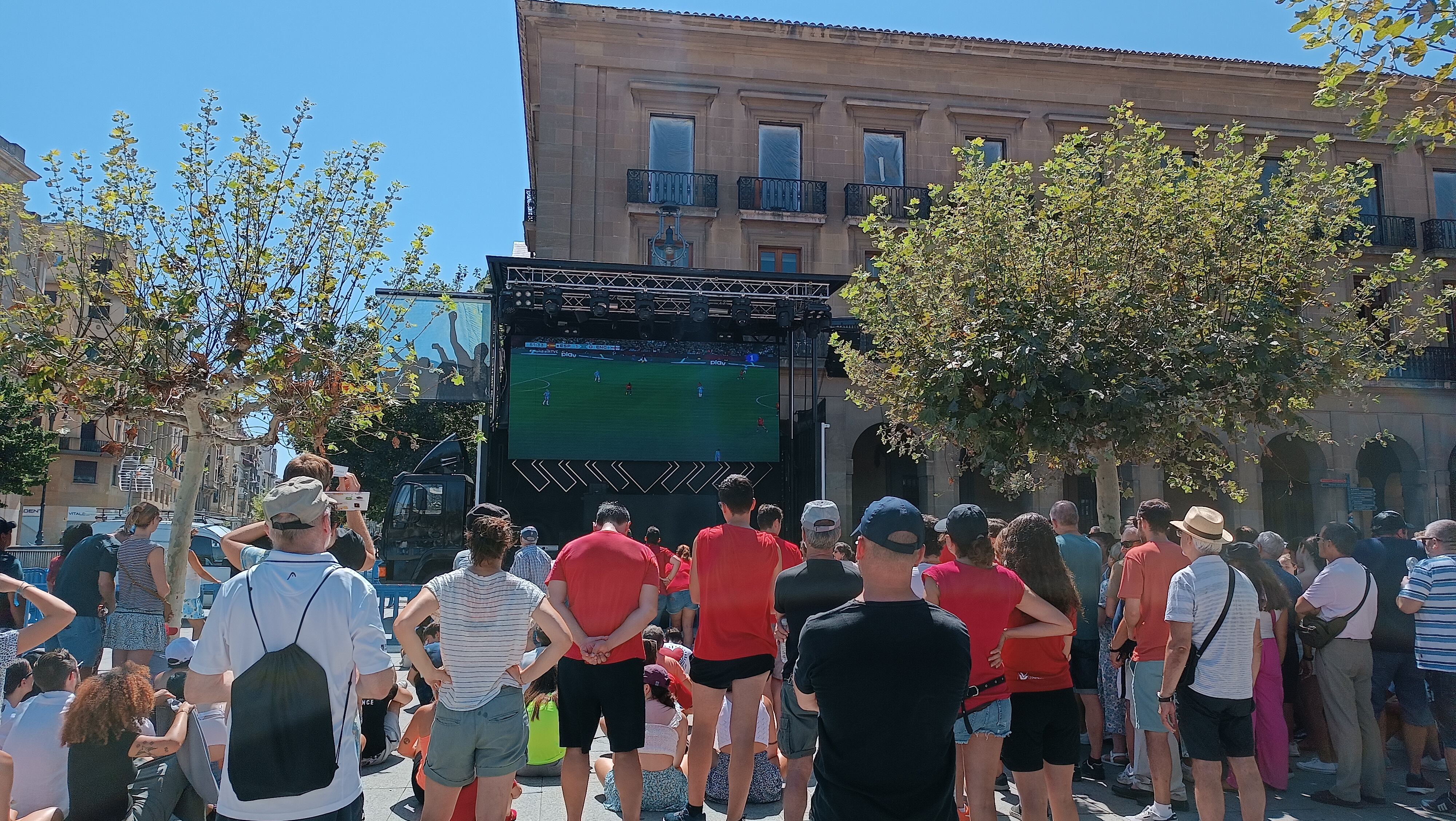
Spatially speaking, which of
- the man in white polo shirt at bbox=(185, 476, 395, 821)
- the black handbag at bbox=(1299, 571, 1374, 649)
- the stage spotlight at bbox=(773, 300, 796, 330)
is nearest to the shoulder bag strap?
the black handbag at bbox=(1299, 571, 1374, 649)

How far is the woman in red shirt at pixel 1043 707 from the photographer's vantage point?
4062 millimetres

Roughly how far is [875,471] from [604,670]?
668 inches

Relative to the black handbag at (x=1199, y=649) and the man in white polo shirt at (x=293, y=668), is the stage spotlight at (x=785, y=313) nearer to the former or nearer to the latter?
the black handbag at (x=1199, y=649)

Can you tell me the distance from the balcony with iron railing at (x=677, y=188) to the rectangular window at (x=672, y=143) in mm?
364

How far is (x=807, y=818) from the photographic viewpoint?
5.14m

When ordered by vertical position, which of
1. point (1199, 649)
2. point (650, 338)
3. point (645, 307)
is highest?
point (645, 307)

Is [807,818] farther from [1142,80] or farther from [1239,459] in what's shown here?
[1142,80]

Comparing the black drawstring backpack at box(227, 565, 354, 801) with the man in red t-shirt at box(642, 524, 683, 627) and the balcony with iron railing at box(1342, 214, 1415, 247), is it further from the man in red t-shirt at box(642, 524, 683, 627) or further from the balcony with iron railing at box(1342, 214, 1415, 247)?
the balcony with iron railing at box(1342, 214, 1415, 247)

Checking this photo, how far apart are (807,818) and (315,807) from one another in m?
3.14

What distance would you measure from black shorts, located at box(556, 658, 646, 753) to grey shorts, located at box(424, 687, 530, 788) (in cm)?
61

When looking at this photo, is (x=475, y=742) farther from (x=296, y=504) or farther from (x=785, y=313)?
(x=785, y=313)

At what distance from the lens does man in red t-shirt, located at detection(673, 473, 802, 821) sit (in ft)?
15.2

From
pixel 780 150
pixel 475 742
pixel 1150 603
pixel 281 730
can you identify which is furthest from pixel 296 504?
pixel 780 150

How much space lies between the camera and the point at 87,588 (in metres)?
6.74
